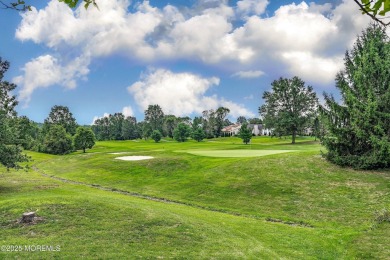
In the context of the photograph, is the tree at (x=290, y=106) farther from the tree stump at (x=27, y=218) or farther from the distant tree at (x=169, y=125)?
the distant tree at (x=169, y=125)

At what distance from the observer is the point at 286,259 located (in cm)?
1316

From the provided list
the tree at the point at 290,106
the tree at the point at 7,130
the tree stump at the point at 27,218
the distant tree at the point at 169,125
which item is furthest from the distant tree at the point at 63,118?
the tree stump at the point at 27,218

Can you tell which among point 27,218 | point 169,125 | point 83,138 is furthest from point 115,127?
point 27,218

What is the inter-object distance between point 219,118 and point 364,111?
442 ft

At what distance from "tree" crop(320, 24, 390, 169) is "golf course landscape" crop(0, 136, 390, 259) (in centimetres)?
175

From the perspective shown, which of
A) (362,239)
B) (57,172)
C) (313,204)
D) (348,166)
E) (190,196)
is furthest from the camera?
(57,172)

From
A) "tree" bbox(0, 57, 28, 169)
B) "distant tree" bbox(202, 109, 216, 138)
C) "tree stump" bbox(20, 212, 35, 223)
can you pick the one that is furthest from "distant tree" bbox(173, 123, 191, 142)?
"tree stump" bbox(20, 212, 35, 223)

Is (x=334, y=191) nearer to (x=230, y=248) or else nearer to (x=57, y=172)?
(x=230, y=248)

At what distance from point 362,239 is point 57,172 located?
142ft

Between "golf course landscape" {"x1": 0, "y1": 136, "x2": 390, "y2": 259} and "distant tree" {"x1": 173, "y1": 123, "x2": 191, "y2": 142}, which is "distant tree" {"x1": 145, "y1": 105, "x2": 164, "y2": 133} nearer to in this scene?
"distant tree" {"x1": 173, "y1": 123, "x2": 191, "y2": 142}

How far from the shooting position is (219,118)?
16512cm

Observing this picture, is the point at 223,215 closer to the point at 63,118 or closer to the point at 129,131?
the point at 63,118

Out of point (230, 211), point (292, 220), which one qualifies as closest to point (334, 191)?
point (292, 220)

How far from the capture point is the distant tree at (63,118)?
125 m
